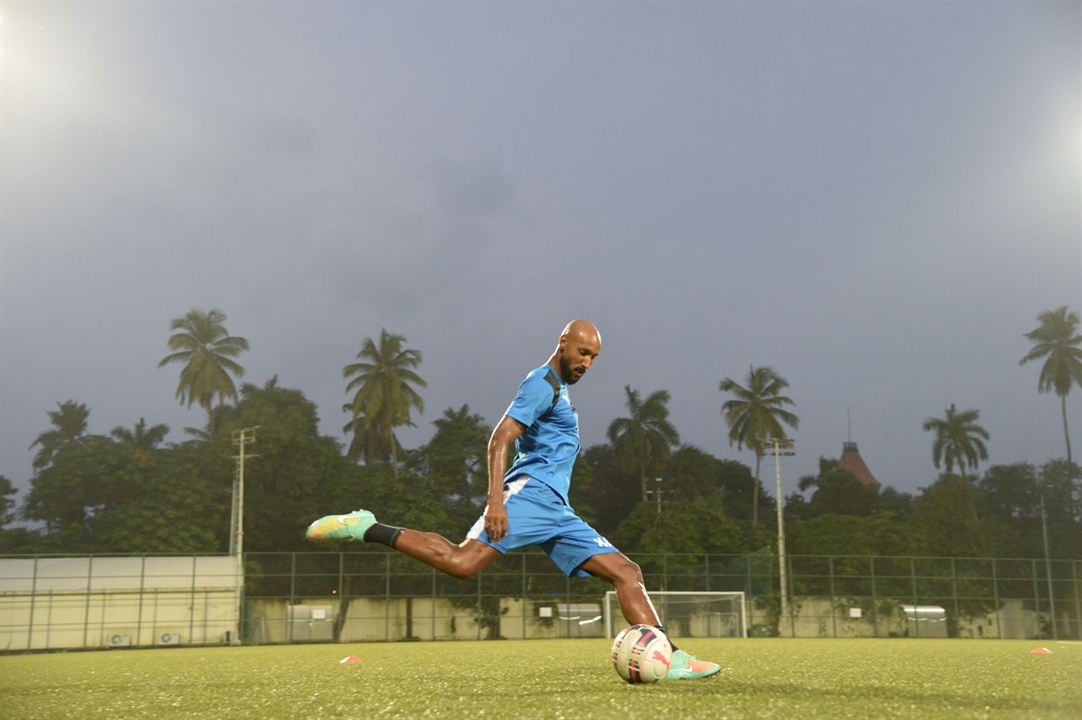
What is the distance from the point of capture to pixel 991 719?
13.6ft

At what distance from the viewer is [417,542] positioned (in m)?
5.78

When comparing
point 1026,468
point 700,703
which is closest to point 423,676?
point 700,703

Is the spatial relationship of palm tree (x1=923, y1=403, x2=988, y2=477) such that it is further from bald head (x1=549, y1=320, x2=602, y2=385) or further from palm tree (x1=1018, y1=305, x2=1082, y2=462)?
bald head (x1=549, y1=320, x2=602, y2=385)

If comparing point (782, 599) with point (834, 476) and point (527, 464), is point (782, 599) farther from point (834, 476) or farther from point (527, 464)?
point (527, 464)

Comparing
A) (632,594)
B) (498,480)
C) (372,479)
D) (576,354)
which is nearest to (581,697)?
(632,594)

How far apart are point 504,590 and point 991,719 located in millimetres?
35105

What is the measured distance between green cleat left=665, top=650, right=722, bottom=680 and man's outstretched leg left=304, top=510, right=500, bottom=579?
1233 millimetres

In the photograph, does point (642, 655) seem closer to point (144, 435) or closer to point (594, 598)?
point (594, 598)

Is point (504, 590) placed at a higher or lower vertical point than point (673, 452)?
lower

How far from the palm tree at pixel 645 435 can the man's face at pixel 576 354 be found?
56696mm

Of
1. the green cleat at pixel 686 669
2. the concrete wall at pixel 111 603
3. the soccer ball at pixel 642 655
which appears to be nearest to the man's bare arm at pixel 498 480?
the soccer ball at pixel 642 655

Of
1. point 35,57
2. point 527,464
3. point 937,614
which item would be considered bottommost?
point 937,614

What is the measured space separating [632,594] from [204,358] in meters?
54.0

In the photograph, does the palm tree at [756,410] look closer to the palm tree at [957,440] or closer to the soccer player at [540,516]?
the palm tree at [957,440]
